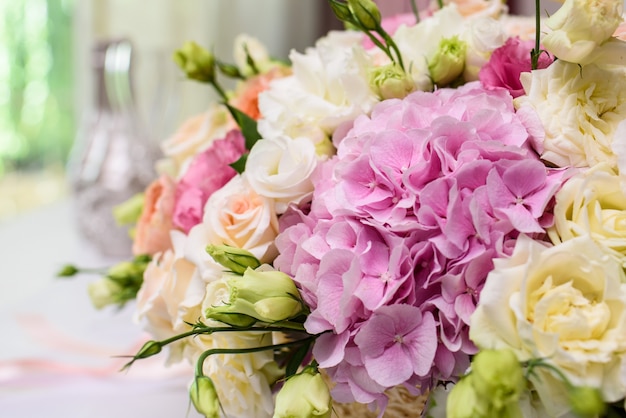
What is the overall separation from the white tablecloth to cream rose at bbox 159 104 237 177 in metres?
0.20

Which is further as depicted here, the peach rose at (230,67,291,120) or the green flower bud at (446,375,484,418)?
the peach rose at (230,67,291,120)

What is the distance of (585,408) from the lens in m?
0.29

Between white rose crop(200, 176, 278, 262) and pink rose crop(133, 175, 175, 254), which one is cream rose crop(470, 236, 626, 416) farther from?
pink rose crop(133, 175, 175, 254)

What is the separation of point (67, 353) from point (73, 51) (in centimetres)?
132

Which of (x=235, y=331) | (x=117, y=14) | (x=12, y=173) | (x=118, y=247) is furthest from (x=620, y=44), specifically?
(x=12, y=173)

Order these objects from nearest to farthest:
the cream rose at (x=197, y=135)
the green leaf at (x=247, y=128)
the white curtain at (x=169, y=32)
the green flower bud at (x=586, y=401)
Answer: the green flower bud at (x=586, y=401) < the green leaf at (x=247, y=128) < the cream rose at (x=197, y=135) < the white curtain at (x=169, y=32)

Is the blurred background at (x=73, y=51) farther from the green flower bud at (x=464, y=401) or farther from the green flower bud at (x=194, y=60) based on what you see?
the green flower bud at (x=464, y=401)

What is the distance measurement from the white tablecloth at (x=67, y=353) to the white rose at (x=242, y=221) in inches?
5.4

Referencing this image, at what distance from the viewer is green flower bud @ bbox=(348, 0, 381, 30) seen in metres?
0.45

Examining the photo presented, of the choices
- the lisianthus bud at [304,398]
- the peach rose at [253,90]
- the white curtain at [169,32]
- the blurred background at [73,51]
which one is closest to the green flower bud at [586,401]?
the lisianthus bud at [304,398]

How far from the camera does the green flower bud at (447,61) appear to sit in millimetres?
448

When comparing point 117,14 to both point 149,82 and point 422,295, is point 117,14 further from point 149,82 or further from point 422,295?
point 422,295

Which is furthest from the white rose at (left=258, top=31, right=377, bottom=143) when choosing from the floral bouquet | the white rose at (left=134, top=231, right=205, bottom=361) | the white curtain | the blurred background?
the blurred background

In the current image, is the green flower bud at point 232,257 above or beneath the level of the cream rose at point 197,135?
above
